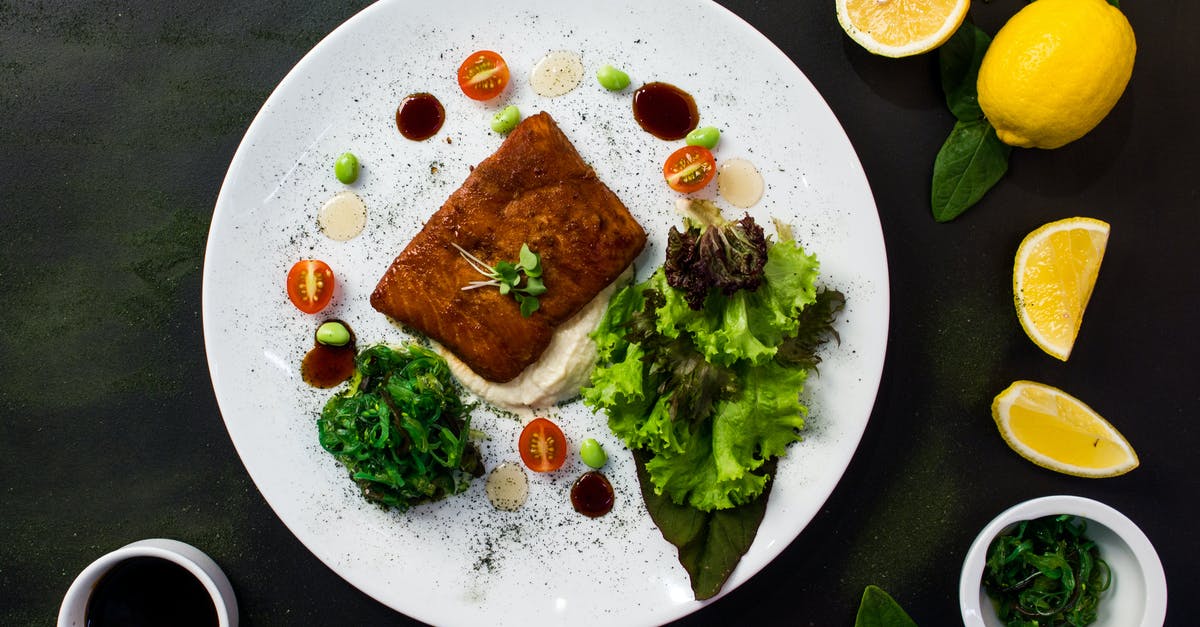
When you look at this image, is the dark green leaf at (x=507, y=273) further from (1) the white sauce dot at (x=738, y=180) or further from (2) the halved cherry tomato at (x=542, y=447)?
(1) the white sauce dot at (x=738, y=180)

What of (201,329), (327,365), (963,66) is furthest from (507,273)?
(963,66)

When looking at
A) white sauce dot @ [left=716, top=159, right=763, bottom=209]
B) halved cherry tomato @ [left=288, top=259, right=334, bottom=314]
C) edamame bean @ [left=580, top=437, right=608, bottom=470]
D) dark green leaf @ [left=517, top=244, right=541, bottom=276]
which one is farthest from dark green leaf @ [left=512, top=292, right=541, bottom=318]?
white sauce dot @ [left=716, top=159, right=763, bottom=209]

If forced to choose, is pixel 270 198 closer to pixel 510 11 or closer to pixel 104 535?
pixel 510 11

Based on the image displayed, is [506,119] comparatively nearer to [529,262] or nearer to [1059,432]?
[529,262]

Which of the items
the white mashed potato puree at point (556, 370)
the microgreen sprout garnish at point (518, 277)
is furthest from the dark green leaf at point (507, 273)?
the white mashed potato puree at point (556, 370)

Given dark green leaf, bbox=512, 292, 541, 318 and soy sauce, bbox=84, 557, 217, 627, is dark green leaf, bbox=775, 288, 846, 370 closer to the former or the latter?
dark green leaf, bbox=512, 292, 541, 318
